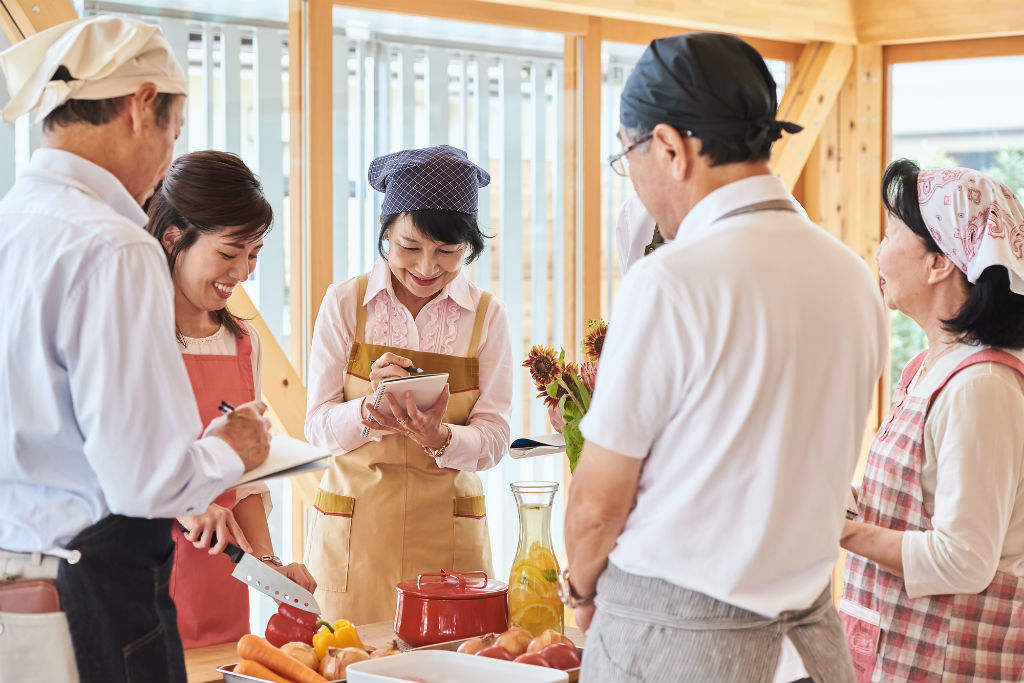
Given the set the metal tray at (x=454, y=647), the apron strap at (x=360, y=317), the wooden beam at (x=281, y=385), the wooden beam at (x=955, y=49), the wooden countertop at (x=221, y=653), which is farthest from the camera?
the wooden beam at (x=955, y=49)

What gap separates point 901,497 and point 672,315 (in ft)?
3.07

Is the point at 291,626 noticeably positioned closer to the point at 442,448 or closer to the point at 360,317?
the point at 442,448

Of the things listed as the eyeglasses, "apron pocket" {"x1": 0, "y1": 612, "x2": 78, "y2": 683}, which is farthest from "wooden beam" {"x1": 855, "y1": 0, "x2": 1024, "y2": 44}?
"apron pocket" {"x1": 0, "y1": 612, "x2": 78, "y2": 683}

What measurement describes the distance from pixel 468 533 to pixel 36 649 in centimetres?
142

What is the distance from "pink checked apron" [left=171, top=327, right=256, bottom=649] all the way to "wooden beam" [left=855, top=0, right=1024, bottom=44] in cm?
349

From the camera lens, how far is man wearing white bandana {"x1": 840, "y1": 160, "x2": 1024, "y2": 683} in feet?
6.01

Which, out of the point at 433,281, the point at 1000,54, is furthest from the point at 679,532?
the point at 1000,54

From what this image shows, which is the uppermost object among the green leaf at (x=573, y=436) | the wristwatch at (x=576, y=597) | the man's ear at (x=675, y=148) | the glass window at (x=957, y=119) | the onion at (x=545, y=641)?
the glass window at (x=957, y=119)

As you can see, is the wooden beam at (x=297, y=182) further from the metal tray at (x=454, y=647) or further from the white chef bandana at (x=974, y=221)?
the white chef bandana at (x=974, y=221)

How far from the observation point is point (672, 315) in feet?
4.15

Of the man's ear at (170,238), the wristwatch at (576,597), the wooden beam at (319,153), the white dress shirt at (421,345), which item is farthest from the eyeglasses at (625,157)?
the wooden beam at (319,153)

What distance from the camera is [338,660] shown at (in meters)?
1.68

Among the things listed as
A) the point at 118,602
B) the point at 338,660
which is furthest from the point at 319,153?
the point at 118,602

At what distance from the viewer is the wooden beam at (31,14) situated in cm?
306
